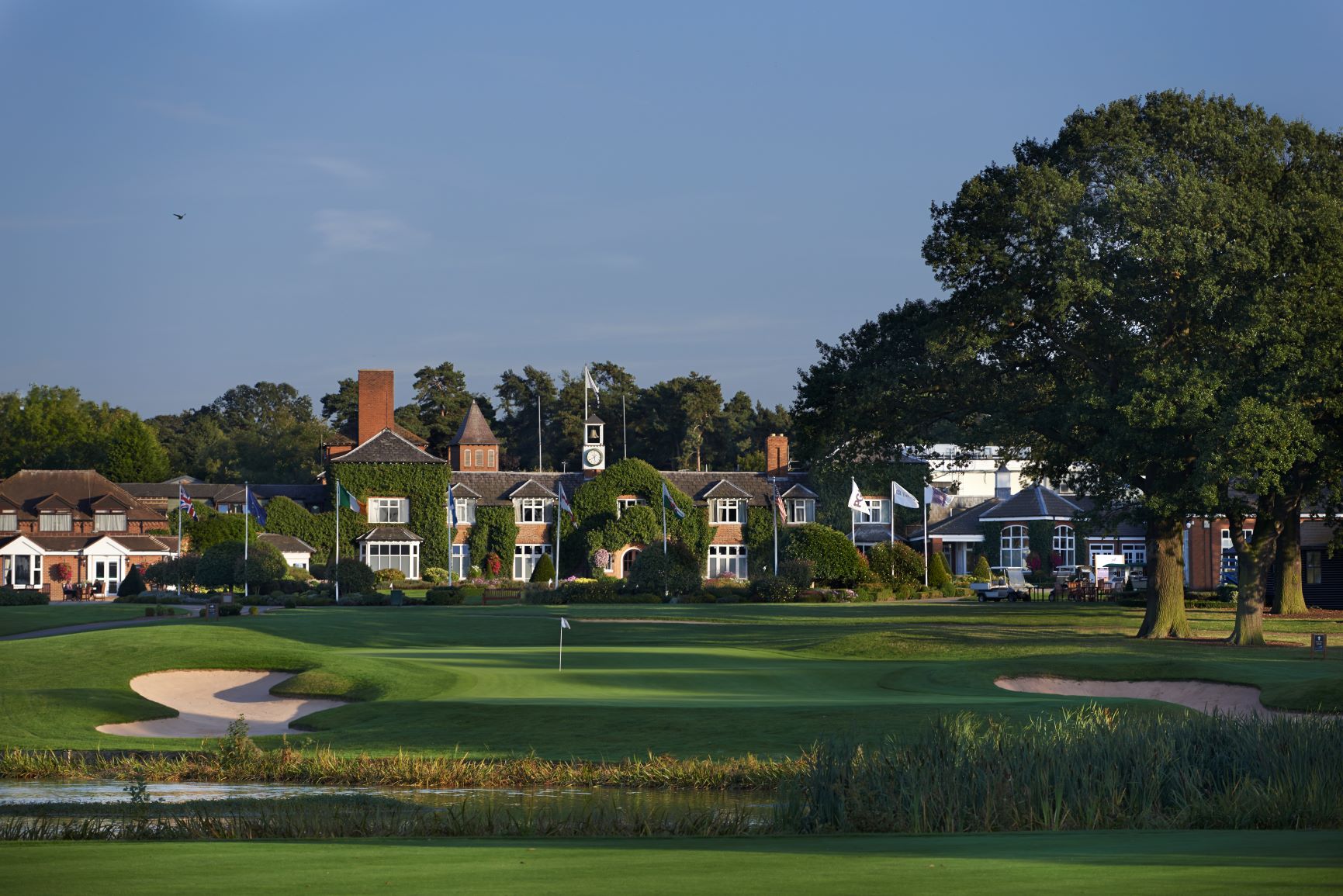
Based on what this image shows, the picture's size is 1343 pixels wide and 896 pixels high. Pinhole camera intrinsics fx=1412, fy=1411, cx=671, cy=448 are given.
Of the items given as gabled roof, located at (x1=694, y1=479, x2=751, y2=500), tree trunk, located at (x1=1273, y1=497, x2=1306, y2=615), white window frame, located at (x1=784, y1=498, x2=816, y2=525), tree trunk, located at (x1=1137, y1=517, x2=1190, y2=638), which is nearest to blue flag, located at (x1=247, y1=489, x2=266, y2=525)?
gabled roof, located at (x1=694, y1=479, x2=751, y2=500)

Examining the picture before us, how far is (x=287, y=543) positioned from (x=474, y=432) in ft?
54.8

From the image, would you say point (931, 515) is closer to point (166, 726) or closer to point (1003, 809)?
point (166, 726)

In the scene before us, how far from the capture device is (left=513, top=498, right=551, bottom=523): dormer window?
8938 centimetres

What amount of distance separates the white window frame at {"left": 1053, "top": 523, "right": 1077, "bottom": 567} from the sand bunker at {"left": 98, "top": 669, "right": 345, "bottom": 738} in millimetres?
68243

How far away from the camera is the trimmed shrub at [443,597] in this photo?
63.2 metres

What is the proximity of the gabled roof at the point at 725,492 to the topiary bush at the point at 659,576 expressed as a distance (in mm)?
23921

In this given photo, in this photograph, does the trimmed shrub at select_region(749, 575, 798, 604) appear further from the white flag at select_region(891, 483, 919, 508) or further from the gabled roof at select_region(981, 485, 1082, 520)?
the gabled roof at select_region(981, 485, 1082, 520)

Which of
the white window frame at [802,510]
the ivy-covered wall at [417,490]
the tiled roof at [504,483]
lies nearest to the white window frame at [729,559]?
the white window frame at [802,510]

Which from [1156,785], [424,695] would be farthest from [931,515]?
[1156,785]

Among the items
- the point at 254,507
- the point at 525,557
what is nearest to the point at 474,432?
the point at 525,557

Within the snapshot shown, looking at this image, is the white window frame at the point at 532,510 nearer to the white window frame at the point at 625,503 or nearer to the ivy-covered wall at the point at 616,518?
the ivy-covered wall at the point at 616,518

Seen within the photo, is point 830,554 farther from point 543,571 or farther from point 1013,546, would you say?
point 1013,546

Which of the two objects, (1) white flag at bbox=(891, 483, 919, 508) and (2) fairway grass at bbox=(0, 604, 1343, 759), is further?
(1) white flag at bbox=(891, 483, 919, 508)

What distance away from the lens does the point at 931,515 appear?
95125 millimetres
